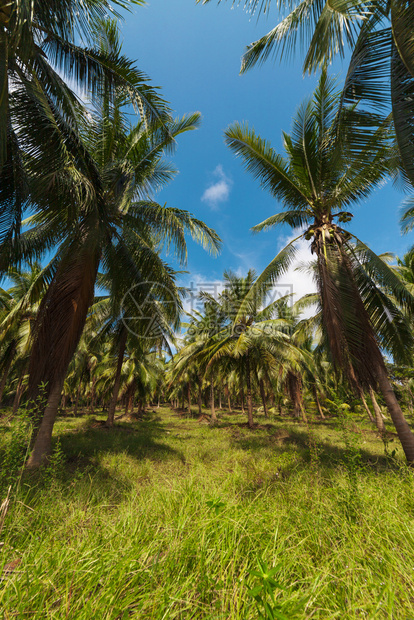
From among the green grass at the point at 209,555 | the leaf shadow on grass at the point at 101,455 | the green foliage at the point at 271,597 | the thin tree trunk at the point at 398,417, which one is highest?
the thin tree trunk at the point at 398,417

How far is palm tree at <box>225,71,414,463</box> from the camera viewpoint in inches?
227

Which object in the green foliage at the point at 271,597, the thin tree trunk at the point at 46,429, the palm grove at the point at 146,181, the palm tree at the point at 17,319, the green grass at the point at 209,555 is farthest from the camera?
the palm tree at the point at 17,319

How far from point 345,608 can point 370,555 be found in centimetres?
87

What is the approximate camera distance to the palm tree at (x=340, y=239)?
5762 millimetres

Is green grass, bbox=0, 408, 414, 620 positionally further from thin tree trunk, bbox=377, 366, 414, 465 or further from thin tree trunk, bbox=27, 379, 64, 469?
thin tree trunk, bbox=377, 366, 414, 465

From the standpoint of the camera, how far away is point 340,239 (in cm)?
698

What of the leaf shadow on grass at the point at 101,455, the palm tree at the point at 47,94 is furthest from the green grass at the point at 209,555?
the palm tree at the point at 47,94

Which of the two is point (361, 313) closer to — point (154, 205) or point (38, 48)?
point (154, 205)

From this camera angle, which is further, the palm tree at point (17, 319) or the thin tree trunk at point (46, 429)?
the palm tree at point (17, 319)

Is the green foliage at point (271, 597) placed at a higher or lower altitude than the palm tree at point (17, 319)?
lower

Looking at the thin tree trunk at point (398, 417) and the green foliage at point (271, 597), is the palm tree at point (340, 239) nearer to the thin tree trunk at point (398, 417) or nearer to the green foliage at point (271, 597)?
the thin tree trunk at point (398, 417)

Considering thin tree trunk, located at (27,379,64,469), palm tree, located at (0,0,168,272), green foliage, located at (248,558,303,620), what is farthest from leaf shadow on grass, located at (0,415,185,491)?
palm tree, located at (0,0,168,272)

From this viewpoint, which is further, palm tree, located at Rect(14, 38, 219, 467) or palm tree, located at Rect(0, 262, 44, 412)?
palm tree, located at Rect(0, 262, 44, 412)

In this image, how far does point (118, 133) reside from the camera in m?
7.15
